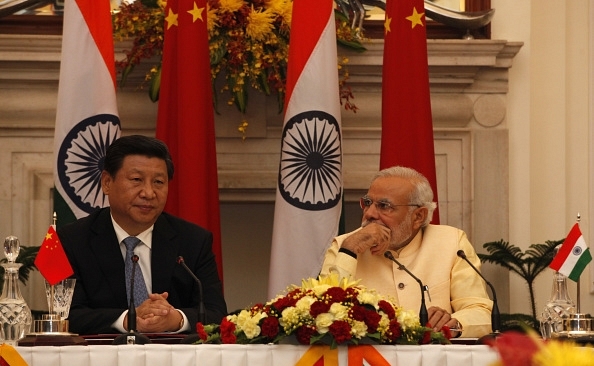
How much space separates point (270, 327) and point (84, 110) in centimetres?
290

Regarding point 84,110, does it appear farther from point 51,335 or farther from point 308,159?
point 51,335

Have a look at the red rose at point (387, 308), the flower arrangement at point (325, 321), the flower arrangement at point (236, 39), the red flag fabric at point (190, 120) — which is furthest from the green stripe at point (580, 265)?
the flower arrangement at point (236, 39)

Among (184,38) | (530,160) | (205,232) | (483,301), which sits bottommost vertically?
(483,301)

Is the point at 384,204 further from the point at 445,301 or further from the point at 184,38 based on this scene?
the point at 184,38

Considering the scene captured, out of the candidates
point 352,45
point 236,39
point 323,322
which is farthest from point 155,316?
point 352,45

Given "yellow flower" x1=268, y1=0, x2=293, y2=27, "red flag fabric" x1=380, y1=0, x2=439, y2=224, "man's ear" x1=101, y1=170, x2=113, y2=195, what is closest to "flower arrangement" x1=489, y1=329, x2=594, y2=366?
"man's ear" x1=101, y1=170, x2=113, y2=195

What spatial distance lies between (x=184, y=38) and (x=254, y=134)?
38.4 inches

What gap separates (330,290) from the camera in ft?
8.86

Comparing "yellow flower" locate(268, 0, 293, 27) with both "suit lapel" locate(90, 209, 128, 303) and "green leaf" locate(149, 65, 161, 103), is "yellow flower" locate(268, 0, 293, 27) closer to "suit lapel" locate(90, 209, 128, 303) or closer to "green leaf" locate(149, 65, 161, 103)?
"green leaf" locate(149, 65, 161, 103)

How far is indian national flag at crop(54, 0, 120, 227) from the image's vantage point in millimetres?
5133

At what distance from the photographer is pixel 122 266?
3863 mm

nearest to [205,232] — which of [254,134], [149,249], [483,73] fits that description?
[149,249]

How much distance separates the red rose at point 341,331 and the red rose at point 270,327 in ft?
0.48

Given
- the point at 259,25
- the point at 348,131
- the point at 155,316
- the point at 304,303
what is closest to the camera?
the point at 304,303
